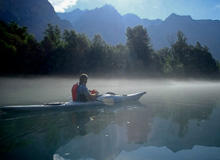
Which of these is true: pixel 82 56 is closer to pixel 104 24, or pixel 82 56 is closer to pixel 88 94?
pixel 88 94

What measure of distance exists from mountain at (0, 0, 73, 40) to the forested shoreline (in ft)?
226

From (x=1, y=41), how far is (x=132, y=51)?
2440 cm

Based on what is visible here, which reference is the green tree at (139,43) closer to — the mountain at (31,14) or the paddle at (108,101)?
the paddle at (108,101)

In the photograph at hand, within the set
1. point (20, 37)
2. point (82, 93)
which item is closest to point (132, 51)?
point (20, 37)

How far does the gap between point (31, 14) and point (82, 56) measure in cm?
9798

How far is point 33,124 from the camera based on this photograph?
17.9ft

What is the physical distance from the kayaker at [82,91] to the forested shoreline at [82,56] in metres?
23.9

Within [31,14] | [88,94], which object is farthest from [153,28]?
[88,94]

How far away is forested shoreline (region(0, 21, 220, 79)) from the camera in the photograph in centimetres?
2881

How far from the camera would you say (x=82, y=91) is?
786cm

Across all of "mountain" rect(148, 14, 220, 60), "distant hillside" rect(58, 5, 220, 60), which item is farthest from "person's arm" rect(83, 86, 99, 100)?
"mountain" rect(148, 14, 220, 60)

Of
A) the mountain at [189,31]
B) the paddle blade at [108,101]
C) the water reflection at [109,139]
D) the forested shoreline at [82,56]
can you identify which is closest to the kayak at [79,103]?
the paddle blade at [108,101]

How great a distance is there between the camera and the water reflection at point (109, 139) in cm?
337

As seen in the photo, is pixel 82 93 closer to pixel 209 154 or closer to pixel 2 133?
pixel 2 133
